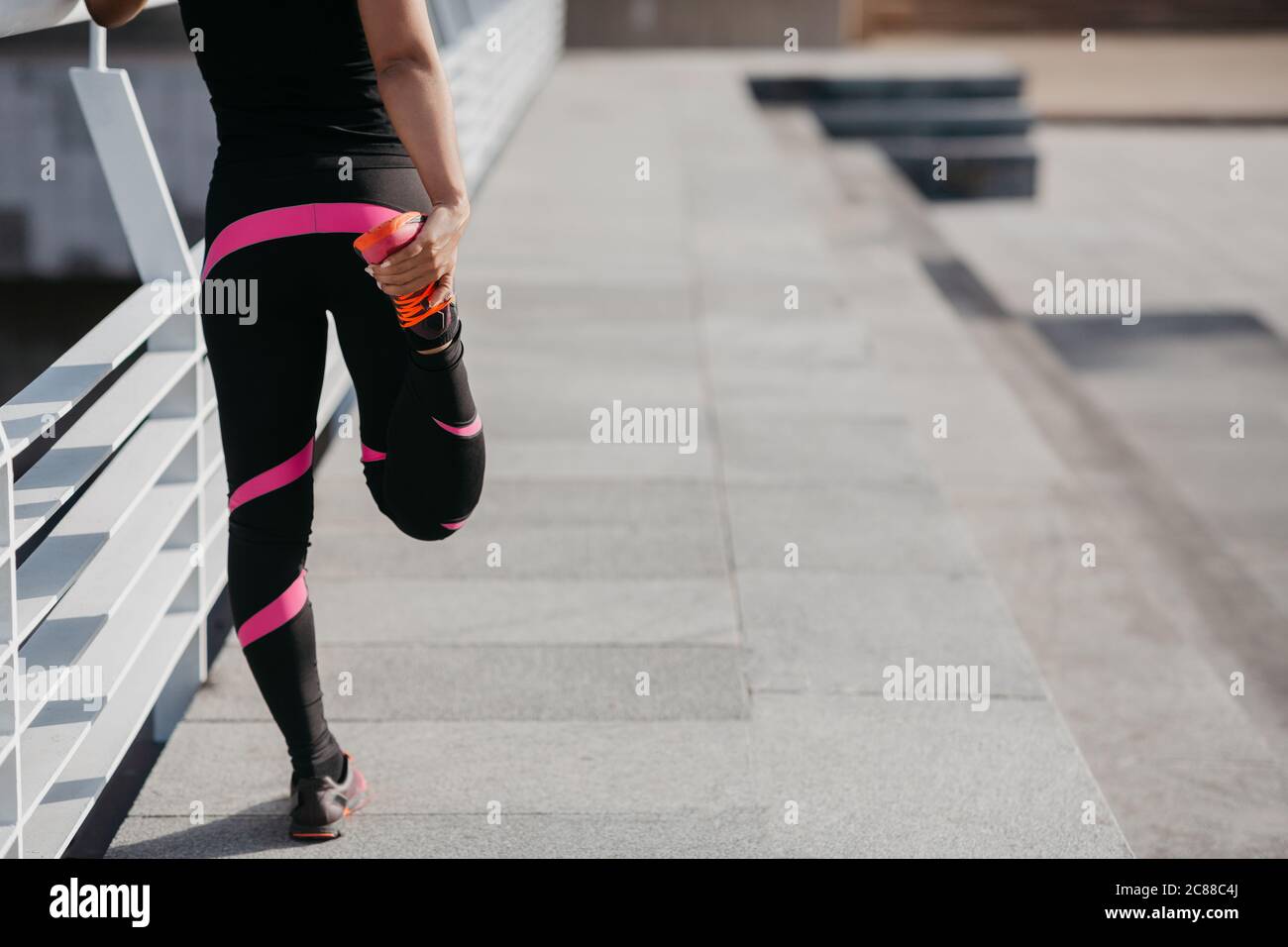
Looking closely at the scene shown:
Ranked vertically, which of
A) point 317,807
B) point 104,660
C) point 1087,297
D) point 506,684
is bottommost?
point 1087,297

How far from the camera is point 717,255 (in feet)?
29.6

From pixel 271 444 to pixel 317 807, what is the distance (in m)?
0.84

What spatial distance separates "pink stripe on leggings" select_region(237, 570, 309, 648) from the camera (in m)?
2.71

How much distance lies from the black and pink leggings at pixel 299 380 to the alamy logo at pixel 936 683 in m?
1.61

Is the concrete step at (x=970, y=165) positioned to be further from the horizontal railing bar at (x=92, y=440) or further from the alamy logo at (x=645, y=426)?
the horizontal railing bar at (x=92, y=440)

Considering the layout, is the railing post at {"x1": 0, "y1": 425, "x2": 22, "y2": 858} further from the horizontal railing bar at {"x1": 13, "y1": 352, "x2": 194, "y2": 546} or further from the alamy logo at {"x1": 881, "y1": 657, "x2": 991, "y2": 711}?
the alamy logo at {"x1": 881, "y1": 657, "x2": 991, "y2": 711}

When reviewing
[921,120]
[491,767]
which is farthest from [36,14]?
[921,120]

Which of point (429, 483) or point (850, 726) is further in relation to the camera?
point (850, 726)

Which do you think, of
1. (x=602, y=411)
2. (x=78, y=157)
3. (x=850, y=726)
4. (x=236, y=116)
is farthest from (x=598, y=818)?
(x=78, y=157)

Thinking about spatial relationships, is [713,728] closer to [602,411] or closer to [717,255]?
[602,411]

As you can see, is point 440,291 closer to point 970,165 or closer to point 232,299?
point 232,299
